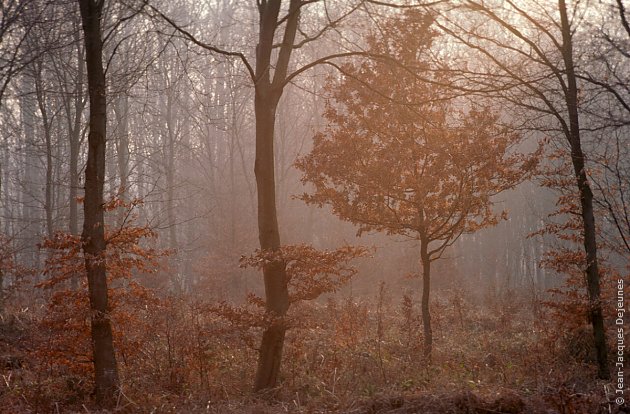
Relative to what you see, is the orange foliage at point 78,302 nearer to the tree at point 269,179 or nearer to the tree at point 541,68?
the tree at point 269,179

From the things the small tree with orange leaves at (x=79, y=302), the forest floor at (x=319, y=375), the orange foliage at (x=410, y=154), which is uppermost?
the orange foliage at (x=410, y=154)

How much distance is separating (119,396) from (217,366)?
10.8 ft

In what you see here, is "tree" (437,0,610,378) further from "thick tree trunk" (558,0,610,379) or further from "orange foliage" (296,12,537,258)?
"orange foliage" (296,12,537,258)

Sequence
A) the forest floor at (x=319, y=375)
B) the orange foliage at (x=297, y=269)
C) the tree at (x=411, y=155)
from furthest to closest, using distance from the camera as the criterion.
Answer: the tree at (x=411, y=155) → the orange foliage at (x=297, y=269) → the forest floor at (x=319, y=375)

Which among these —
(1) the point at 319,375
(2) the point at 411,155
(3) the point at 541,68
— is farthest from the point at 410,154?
(1) the point at 319,375

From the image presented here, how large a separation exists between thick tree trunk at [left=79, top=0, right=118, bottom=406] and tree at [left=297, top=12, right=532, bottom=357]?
515cm

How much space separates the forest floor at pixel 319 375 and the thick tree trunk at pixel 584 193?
687mm

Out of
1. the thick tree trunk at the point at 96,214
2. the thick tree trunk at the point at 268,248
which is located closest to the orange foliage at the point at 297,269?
the thick tree trunk at the point at 268,248

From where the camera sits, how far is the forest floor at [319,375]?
687 cm

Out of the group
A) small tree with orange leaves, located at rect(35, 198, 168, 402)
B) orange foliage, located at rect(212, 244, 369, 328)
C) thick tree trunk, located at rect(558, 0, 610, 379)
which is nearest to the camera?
small tree with orange leaves, located at rect(35, 198, 168, 402)

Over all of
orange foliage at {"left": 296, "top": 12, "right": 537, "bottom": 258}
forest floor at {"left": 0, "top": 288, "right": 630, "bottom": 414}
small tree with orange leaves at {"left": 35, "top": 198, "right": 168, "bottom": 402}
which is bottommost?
forest floor at {"left": 0, "top": 288, "right": 630, "bottom": 414}

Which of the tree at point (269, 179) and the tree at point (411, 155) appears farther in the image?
the tree at point (411, 155)

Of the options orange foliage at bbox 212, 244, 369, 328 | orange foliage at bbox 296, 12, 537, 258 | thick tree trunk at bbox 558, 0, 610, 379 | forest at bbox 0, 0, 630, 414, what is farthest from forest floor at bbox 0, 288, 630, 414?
orange foliage at bbox 296, 12, 537, 258

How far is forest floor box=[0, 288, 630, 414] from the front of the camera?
22.5ft
